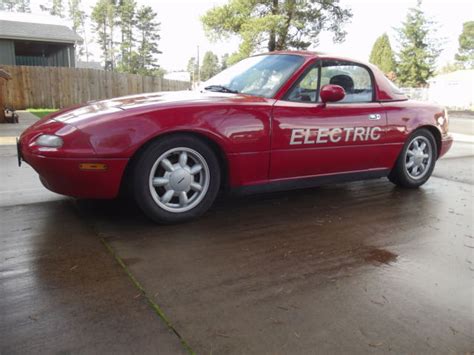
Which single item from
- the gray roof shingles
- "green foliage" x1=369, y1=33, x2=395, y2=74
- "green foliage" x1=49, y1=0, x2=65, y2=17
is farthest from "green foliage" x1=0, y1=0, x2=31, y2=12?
"green foliage" x1=369, y1=33, x2=395, y2=74

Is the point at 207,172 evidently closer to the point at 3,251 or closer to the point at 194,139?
the point at 194,139

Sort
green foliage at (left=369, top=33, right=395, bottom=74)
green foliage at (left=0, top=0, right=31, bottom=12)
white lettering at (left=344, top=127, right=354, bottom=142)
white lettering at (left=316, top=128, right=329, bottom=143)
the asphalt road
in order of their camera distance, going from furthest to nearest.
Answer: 1. green foliage at (left=0, top=0, right=31, bottom=12)
2. green foliage at (left=369, top=33, right=395, bottom=74)
3. white lettering at (left=344, top=127, right=354, bottom=142)
4. white lettering at (left=316, top=128, right=329, bottom=143)
5. the asphalt road

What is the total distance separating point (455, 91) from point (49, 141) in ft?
144

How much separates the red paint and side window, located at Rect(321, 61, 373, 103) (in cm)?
9

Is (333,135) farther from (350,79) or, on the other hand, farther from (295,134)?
(350,79)

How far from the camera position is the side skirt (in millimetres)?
3473

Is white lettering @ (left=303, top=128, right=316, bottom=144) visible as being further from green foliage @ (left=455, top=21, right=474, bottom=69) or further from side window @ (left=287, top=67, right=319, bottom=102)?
green foliage @ (left=455, top=21, right=474, bottom=69)

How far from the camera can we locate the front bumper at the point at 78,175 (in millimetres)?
2824

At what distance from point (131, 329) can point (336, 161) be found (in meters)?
2.64

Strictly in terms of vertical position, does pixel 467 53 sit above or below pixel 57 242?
above

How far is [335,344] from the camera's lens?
1.81 meters

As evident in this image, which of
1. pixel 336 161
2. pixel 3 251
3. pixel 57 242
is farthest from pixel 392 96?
pixel 3 251

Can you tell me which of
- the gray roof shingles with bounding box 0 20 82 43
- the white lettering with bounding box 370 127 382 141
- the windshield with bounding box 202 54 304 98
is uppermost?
the gray roof shingles with bounding box 0 20 82 43

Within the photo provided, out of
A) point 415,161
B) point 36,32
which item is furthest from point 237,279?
point 36,32
